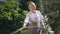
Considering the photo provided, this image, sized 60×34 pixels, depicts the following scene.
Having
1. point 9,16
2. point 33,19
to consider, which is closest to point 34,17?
point 33,19

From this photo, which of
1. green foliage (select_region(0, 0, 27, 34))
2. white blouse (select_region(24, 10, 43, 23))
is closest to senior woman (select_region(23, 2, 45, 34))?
white blouse (select_region(24, 10, 43, 23))

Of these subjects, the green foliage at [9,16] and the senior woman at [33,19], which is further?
the green foliage at [9,16]

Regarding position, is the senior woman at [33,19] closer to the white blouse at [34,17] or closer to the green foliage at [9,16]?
the white blouse at [34,17]

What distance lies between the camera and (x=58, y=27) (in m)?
4.29

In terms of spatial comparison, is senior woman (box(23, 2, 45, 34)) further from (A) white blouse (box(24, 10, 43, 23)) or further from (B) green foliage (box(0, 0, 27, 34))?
(B) green foliage (box(0, 0, 27, 34))

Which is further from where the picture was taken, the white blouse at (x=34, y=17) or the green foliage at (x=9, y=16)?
the green foliage at (x=9, y=16)

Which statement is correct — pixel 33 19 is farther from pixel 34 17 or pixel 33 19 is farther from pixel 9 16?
pixel 9 16

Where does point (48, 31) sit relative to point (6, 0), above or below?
below

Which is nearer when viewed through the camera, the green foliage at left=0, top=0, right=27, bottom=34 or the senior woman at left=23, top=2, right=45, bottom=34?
the senior woman at left=23, top=2, right=45, bottom=34

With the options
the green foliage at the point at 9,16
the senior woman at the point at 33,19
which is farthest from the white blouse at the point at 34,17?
the green foliage at the point at 9,16

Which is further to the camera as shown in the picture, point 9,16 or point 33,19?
point 9,16

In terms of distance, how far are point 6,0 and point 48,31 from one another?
755mm

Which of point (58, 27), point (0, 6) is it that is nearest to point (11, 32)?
point (0, 6)

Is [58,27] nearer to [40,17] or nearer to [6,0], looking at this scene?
[40,17]
